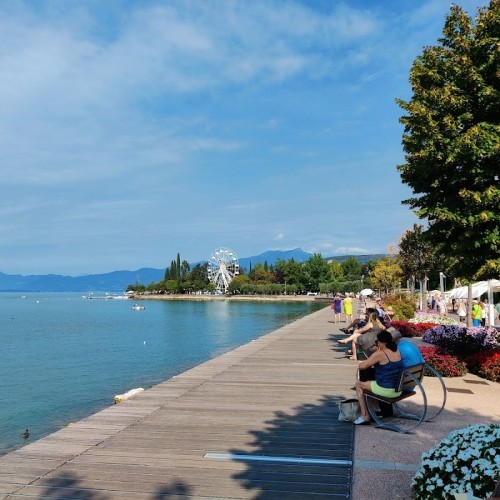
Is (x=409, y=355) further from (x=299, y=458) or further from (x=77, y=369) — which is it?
(x=77, y=369)

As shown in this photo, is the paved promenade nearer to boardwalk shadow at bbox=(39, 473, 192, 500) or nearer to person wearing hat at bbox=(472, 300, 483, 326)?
boardwalk shadow at bbox=(39, 473, 192, 500)

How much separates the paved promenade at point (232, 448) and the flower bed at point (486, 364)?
0.47 meters

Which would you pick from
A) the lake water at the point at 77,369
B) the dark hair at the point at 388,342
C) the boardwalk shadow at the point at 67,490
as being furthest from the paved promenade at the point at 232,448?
the lake water at the point at 77,369

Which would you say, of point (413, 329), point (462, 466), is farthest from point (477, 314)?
point (462, 466)

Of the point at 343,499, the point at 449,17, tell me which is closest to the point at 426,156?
the point at 449,17

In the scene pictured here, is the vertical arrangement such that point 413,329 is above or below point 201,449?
above

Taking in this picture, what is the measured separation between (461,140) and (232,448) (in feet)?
22.9

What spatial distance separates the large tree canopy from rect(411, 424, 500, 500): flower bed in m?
6.38

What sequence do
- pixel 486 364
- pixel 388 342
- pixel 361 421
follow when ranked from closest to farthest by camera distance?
pixel 361 421, pixel 388 342, pixel 486 364

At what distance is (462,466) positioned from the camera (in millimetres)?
3871

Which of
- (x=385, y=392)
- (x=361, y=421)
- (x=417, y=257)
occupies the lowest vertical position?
(x=361, y=421)

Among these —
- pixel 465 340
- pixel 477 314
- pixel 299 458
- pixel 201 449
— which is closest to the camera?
pixel 299 458

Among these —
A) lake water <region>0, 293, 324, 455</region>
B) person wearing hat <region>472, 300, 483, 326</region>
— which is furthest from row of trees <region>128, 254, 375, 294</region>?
person wearing hat <region>472, 300, 483, 326</region>

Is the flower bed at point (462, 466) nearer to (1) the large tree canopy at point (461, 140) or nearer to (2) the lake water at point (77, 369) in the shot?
(1) the large tree canopy at point (461, 140)
